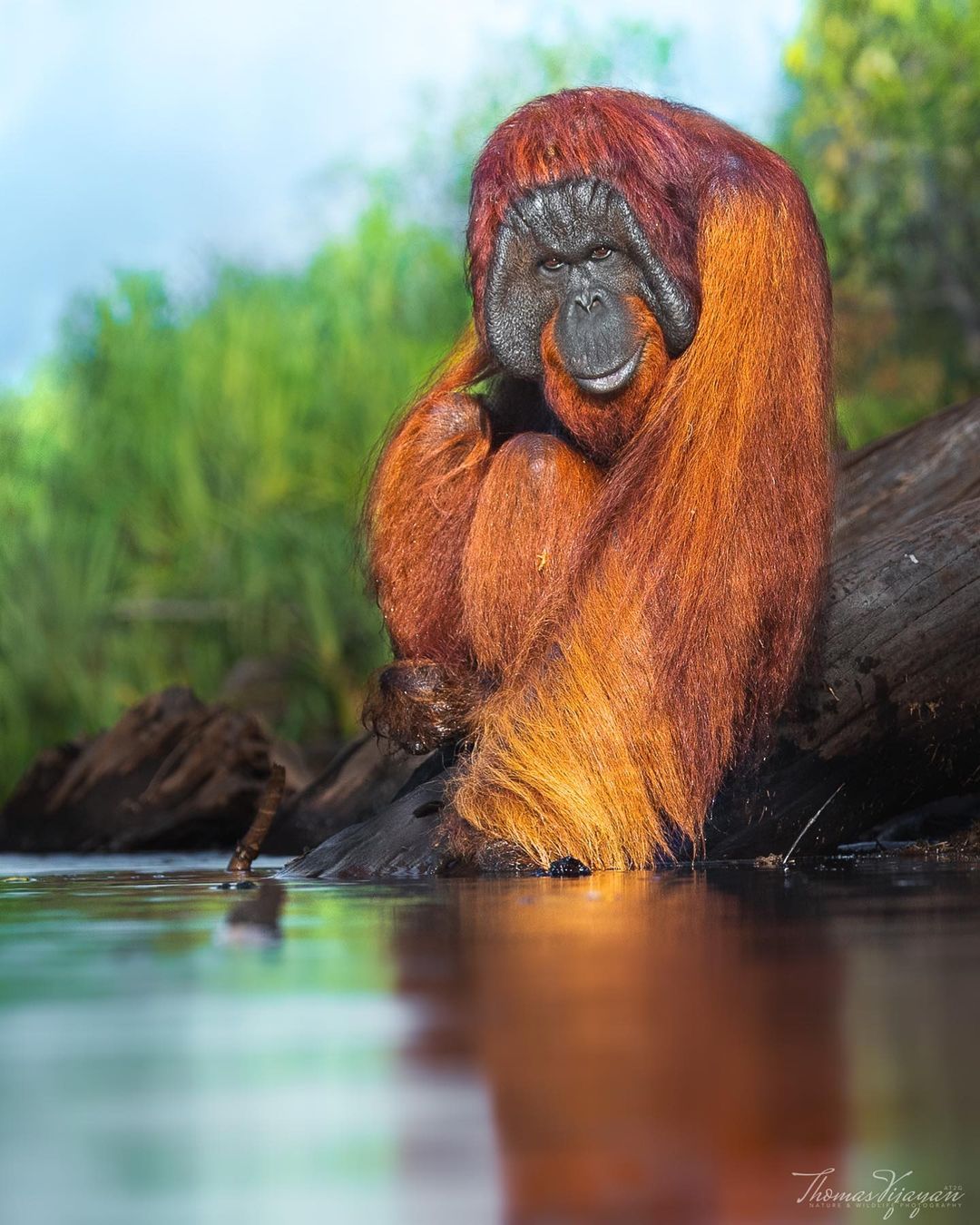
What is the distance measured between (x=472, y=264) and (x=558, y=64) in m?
19.7

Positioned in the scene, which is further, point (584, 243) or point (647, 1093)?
point (584, 243)

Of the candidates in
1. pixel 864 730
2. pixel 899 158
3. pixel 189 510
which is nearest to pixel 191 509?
pixel 189 510

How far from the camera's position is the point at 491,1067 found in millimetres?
1504

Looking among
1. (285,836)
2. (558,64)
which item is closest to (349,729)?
(285,836)

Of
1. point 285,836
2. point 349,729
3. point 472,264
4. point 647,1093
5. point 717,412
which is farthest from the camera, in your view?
point 349,729

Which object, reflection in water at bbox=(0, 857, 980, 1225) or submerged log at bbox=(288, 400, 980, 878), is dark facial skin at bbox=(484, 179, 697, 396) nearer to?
submerged log at bbox=(288, 400, 980, 878)

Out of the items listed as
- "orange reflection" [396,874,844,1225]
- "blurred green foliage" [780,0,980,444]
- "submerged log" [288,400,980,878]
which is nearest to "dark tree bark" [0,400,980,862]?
"submerged log" [288,400,980,878]

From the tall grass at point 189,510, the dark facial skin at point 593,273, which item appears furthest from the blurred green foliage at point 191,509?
the dark facial skin at point 593,273

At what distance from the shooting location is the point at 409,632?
14.1ft

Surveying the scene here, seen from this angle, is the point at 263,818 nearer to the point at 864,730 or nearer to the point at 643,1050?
the point at 864,730

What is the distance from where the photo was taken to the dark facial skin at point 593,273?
386 cm

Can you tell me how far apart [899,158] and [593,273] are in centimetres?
1153

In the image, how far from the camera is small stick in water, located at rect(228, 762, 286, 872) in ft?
14.0

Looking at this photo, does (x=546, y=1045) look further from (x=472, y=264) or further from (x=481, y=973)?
(x=472, y=264)
